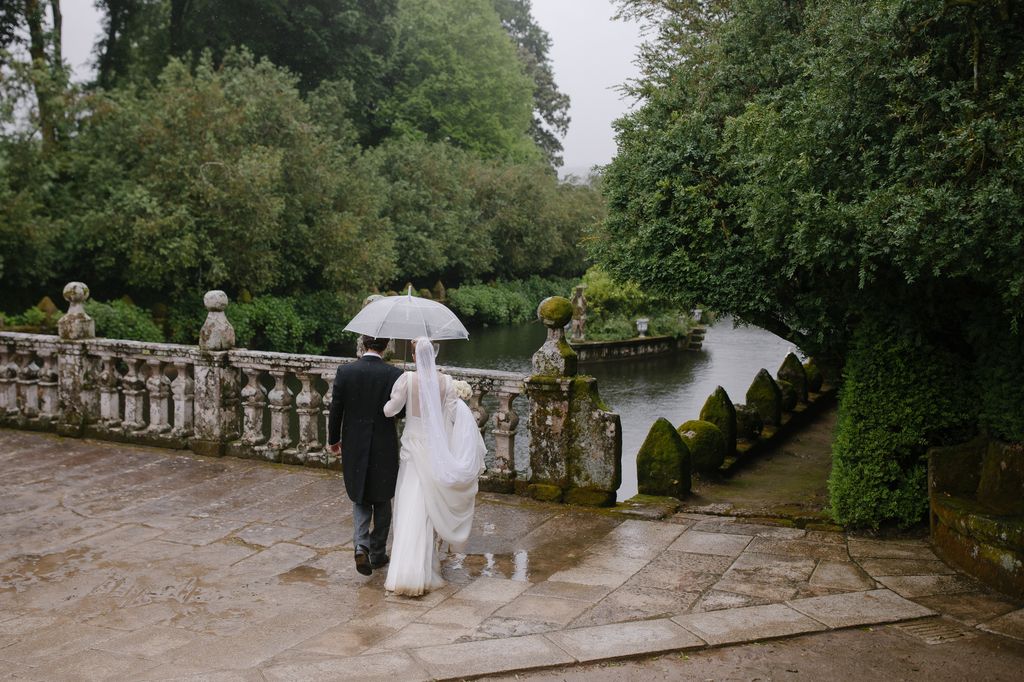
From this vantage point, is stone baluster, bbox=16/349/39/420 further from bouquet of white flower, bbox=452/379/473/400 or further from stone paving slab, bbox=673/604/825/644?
stone paving slab, bbox=673/604/825/644

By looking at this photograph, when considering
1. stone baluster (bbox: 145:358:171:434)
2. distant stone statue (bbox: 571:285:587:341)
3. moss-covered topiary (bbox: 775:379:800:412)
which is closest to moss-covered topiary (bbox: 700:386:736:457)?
moss-covered topiary (bbox: 775:379:800:412)

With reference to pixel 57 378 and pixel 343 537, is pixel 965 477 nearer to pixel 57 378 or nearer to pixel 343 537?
pixel 343 537

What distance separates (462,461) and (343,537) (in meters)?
1.49

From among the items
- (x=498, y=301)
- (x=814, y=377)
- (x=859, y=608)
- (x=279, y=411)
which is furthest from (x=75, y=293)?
(x=498, y=301)

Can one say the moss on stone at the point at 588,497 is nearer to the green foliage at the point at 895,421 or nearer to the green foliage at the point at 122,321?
the green foliage at the point at 895,421

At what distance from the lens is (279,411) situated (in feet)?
30.3

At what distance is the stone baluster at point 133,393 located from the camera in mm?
9992

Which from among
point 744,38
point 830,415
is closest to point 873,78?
point 744,38

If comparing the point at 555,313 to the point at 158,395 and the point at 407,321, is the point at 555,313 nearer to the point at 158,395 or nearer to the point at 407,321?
the point at 407,321

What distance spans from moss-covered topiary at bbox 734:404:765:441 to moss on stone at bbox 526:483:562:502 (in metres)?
7.18

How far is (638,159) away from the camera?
10969mm

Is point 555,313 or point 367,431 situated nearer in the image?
point 367,431

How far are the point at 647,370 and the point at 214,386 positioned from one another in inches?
932

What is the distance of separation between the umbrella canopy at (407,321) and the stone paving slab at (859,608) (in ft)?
9.50
